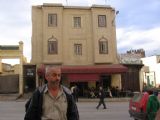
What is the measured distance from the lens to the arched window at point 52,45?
45281 millimetres

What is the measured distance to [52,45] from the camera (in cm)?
4528

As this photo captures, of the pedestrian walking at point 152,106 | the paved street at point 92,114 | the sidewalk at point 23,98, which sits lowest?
the paved street at point 92,114

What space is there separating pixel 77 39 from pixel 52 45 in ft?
9.89

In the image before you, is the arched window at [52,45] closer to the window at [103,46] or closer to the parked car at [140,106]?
the window at [103,46]

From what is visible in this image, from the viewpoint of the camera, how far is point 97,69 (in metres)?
44.1

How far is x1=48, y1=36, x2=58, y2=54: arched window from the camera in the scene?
45.3 meters

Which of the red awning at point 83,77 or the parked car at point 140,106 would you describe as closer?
the parked car at point 140,106

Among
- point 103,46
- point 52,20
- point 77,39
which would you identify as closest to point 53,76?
point 52,20

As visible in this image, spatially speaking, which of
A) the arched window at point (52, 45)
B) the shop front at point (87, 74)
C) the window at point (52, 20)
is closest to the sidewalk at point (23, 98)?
the shop front at point (87, 74)

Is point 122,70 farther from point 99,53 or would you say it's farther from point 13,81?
point 13,81

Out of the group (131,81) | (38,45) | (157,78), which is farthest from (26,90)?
(157,78)

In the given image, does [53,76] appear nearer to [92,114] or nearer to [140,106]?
[140,106]

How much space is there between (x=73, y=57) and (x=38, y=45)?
417 cm

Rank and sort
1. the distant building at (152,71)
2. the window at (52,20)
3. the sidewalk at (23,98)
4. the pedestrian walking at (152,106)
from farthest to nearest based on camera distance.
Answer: the distant building at (152,71) < the window at (52,20) < the sidewalk at (23,98) < the pedestrian walking at (152,106)
